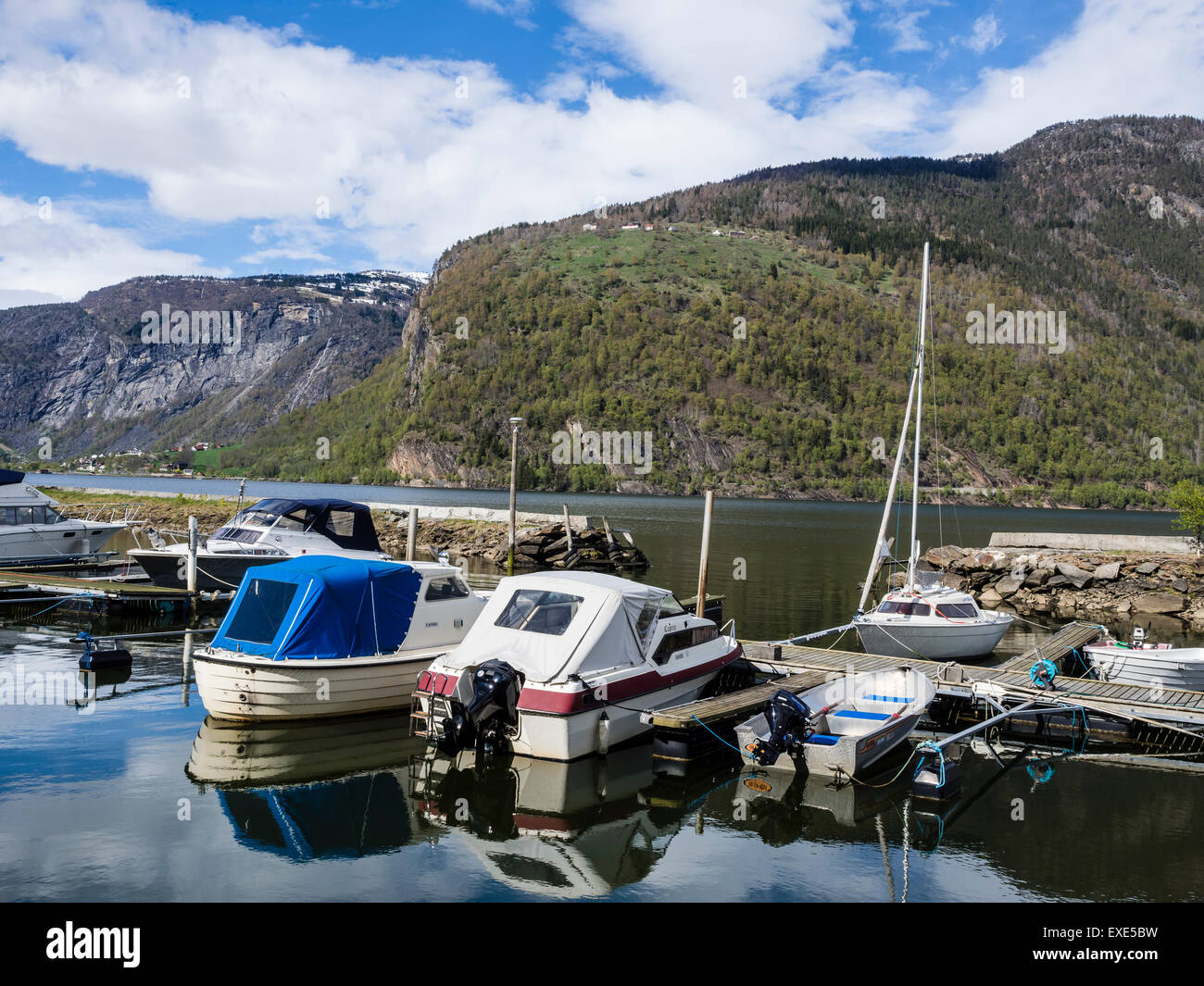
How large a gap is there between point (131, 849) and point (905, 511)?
468 feet

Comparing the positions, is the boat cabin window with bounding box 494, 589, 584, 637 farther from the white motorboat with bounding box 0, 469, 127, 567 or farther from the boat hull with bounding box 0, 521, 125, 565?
the boat hull with bounding box 0, 521, 125, 565

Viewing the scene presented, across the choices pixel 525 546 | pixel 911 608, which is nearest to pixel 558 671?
pixel 911 608

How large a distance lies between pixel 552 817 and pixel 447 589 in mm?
7932

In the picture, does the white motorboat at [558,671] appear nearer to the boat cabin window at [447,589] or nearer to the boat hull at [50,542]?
the boat cabin window at [447,589]

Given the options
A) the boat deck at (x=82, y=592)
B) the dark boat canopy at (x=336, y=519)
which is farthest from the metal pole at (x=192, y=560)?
the dark boat canopy at (x=336, y=519)

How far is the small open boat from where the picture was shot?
45.9 feet

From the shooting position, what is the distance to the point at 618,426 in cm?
19050

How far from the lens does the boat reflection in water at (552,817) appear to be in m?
Result: 10.6

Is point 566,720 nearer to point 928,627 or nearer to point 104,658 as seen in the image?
point 104,658

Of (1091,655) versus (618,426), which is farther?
(618,426)

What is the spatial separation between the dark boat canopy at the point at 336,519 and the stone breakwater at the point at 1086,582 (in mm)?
28670

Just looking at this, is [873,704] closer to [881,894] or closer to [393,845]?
[881,894]
